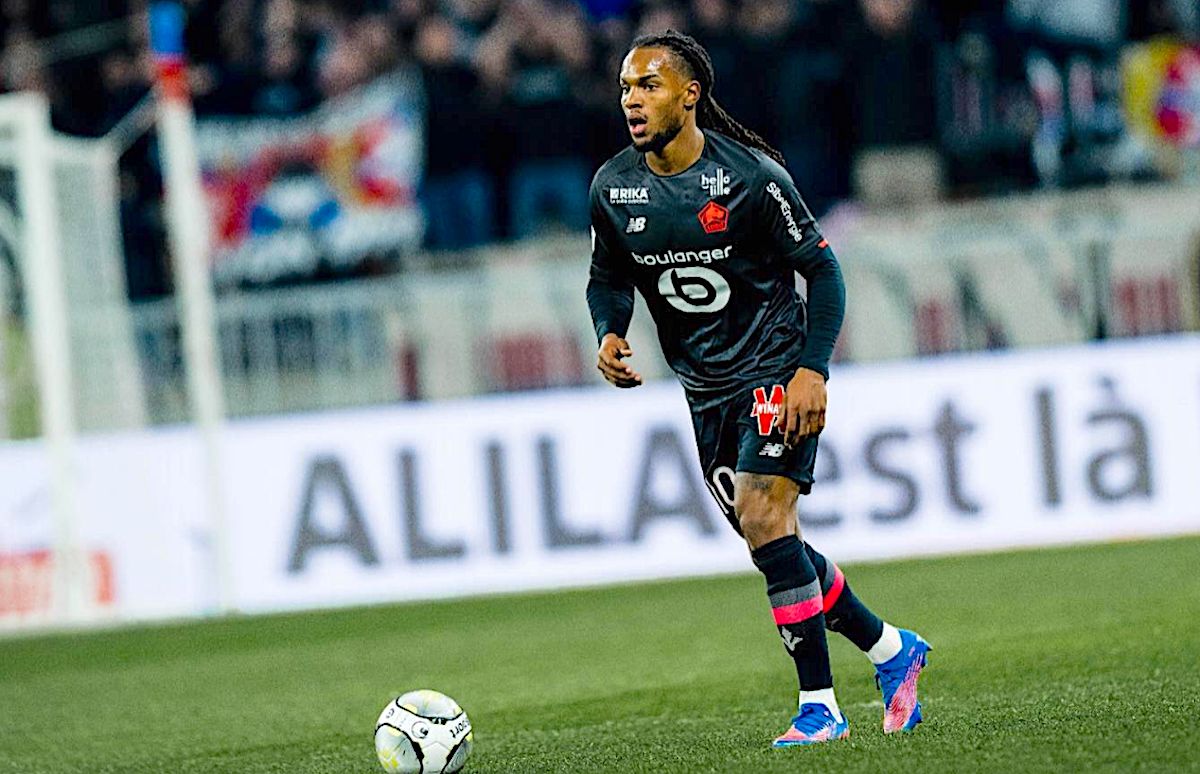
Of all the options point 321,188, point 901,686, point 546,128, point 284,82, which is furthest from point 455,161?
point 901,686

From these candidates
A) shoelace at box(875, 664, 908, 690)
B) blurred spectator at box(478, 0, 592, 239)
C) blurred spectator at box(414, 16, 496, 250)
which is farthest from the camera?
blurred spectator at box(414, 16, 496, 250)

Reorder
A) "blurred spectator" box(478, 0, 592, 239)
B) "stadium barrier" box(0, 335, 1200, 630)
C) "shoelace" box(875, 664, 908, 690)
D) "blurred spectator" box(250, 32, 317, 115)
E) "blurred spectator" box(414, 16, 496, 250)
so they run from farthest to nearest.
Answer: "blurred spectator" box(250, 32, 317, 115) → "blurred spectator" box(414, 16, 496, 250) → "blurred spectator" box(478, 0, 592, 239) → "stadium barrier" box(0, 335, 1200, 630) → "shoelace" box(875, 664, 908, 690)

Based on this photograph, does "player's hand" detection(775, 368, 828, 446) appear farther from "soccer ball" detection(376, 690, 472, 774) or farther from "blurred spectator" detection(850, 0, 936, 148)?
"blurred spectator" detection(850, 0, 936, 148)

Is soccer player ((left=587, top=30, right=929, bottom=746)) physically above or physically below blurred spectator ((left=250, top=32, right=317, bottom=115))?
below

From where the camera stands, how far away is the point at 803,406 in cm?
600

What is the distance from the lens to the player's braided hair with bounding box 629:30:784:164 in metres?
6.12

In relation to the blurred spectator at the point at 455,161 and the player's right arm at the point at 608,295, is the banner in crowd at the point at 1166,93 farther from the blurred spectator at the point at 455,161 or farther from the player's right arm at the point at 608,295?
the player's right arm at the point at 608,295

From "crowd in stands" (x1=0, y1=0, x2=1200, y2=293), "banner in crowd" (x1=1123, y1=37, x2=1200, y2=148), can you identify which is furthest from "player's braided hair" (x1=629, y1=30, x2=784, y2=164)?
"banner in crowd" (x1=1123, y1=37, x2=1200, y2=148)

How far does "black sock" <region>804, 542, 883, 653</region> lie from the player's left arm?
0.48m

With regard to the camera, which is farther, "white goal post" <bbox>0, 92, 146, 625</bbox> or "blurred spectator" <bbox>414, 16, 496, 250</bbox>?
"blurred spectator" <bbox>414, 16, 496, 250</bbox>

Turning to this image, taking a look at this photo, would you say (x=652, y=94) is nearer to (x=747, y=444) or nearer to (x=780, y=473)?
(x=747, y=444)

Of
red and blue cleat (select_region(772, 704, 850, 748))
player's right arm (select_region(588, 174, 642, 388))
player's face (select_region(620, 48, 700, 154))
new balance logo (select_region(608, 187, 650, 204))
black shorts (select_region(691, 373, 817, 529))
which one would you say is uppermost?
player's face (select_region(620, 48, 700, 154))

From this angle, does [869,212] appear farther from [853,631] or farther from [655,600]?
[853,631]

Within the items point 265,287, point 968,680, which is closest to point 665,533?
point 265,287
